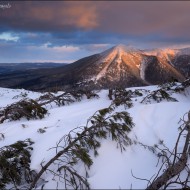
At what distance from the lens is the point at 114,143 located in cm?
488

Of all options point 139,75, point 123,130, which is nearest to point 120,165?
point 123,130

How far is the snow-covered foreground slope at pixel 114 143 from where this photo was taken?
417 centimetres

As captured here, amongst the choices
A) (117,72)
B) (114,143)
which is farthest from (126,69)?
(114,143)

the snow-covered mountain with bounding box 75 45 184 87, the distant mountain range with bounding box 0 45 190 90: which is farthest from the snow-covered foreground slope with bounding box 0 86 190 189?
the distant mountain range with bounding box 0 45 190 90

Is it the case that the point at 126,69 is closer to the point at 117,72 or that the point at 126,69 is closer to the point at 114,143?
the point at 117,72

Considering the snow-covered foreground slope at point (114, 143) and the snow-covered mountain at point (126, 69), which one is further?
the snow-covered mountain at point (126, 69)

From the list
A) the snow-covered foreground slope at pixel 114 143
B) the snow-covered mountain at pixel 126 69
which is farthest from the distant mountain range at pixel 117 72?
the snow-covered foreground slope at pixel 114 143

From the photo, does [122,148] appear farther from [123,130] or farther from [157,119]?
[157,119]

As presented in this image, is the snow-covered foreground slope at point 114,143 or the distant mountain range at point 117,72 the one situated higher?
the distant mountain range at point 117,72

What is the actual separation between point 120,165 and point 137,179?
391mm

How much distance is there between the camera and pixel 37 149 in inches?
193

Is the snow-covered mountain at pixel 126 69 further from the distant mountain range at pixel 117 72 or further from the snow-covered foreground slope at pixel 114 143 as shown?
the snow-covered foreground slope at pixel 114 143

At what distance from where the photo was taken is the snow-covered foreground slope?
13.7 feet

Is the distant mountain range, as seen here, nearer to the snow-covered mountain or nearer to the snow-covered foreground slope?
the snow-covered mountain
